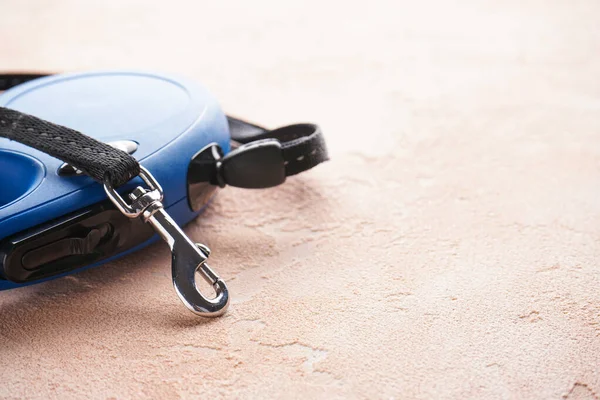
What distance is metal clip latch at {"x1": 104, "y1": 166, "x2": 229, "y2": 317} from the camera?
0.65m

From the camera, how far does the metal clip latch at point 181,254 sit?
0.65 meters

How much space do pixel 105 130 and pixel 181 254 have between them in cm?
21

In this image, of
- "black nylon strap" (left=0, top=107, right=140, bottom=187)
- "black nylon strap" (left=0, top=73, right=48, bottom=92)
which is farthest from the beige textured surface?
"black nylon strap" (left=0, top=73, right=48, bottom=92)

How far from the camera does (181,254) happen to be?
66 cm

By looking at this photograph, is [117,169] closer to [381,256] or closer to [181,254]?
[181,254]

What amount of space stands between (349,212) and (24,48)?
0.99m

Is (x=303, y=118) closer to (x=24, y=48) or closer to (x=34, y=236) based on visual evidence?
(x=34, y=236)

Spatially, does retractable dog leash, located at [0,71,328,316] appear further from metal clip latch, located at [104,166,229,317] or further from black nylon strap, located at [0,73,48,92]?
black nylon strap, located at [0,73,48,92]

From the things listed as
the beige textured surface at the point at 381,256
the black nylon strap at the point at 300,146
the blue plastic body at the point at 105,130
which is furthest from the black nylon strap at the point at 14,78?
the black nylon strap at the point at 300,146

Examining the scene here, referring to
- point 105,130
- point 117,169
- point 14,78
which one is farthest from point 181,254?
point 14,78

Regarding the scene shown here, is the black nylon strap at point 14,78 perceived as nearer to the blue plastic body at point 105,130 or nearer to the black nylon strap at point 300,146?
the blue plastic body at point 105,130

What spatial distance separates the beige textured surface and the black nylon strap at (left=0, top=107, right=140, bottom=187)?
14 centimetres

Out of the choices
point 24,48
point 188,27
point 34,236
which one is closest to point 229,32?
→ point 188,27

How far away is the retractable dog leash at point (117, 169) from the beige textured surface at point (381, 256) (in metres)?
0.06
